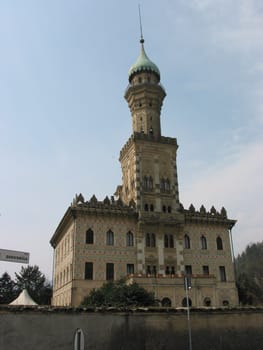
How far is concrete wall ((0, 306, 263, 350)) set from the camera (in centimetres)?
1430

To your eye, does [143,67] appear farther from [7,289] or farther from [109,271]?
[7,289]

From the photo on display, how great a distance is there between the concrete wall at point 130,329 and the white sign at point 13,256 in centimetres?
324

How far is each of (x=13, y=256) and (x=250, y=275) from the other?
87331 millimetres

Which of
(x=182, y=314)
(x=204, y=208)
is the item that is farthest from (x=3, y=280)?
(x=182, y=314)

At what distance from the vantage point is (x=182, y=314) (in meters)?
17.6

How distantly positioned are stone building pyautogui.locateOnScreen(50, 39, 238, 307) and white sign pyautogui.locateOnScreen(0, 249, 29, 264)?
80.3 ft

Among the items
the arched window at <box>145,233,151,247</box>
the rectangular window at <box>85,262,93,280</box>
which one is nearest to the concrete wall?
the rectangular window at <box>85,262,93,280</box>

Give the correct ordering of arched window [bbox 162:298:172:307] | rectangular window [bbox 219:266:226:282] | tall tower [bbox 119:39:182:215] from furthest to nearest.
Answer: tall tower [bbox 119:39:182:215] < rectangular window [bbox 219:266:226:282] < arched window [bbox 162:298:172:307]

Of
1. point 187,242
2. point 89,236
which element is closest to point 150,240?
point 187,242

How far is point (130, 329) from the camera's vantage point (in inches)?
638

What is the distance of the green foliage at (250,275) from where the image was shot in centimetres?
4686

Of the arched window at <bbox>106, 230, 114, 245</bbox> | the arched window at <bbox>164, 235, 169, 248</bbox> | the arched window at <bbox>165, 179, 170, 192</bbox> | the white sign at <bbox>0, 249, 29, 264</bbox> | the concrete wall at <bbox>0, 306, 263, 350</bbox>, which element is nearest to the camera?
the white sign at <bbox>0, 249, 29, 264</bbox>

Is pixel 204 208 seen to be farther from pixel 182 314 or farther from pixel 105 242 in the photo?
pixel 182 314

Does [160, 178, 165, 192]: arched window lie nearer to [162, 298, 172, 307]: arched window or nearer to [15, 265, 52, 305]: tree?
[162, 298, 172, 307]: arched window
